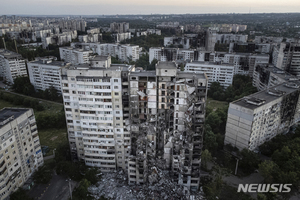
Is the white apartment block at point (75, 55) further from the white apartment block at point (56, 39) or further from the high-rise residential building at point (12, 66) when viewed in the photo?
the white apartment block at point (56, 39)

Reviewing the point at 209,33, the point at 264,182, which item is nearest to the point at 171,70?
the point at 264,182

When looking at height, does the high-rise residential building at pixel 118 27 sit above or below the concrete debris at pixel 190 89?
above

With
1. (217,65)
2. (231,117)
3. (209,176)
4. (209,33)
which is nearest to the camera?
(209,176)

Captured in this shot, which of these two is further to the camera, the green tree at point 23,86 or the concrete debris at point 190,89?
the green tree at point 23,86

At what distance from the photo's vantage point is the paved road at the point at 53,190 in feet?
65.6

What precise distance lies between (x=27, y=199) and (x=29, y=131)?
6.20 m

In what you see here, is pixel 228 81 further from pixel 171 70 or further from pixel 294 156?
pixel 171 70

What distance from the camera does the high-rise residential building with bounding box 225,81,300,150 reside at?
79.3 feet

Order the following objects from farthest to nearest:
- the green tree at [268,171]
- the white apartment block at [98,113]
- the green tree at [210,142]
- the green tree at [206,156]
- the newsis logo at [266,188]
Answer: the green tree at [210,142] < the green tree at [206,156] < the green tree at [268,171] < the newsis logo at [266,188] < the white apartment block at [98,113]

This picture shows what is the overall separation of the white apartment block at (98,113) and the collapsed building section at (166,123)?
1132mm

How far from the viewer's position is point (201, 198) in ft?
65.7

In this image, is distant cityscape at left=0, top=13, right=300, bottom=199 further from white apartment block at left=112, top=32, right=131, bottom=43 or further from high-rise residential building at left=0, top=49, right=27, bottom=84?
white apartment block at left=112, top=32, right=131, bottom=43

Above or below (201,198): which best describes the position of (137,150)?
above

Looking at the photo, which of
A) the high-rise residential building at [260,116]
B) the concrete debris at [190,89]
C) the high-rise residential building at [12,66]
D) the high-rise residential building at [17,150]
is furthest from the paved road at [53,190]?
the high-rise residential building at [12,66]
